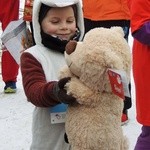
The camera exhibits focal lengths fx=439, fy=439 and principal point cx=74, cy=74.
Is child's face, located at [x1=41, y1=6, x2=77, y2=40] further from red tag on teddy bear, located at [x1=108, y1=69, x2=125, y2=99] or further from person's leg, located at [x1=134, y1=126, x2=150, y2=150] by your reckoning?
person's leg, located at [x1=134, y1=126, x2=150, y2=150]

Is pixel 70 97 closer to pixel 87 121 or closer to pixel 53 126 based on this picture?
pixel 87 121

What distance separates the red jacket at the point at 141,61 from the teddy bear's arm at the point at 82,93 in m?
0.76

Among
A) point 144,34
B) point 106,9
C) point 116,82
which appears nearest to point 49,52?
point 116,82

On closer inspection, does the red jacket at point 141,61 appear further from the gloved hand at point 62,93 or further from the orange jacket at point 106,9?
the orange jacket at point 106,9

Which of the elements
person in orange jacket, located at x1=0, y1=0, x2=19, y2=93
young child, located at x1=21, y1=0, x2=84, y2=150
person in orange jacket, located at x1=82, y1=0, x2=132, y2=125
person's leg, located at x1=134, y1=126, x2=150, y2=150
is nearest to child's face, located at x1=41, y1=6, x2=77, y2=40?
young child, located at x1=21, y1=0, x2=84, y2=150

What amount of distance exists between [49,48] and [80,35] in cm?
20

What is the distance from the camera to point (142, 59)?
2.38 m

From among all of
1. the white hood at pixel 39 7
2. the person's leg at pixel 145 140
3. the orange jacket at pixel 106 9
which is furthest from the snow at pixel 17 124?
the white hood at pixel 39 7

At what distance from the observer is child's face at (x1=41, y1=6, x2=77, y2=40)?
1855mm

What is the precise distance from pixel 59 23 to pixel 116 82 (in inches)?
18.9

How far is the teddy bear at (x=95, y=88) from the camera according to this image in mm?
1552

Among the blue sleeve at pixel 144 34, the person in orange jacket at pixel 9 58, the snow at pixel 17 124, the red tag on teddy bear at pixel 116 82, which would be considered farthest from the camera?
the person in orange jacket at pixel 9 58

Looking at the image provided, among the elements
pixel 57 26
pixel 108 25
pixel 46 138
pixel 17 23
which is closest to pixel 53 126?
pixel 46 138

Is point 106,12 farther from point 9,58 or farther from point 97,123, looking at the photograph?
point 97,123
